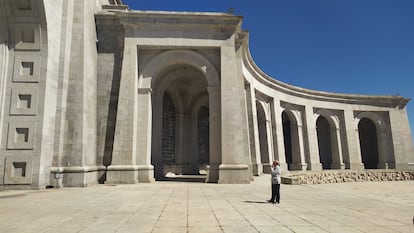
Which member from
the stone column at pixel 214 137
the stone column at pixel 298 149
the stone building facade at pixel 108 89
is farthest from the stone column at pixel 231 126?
the stone column at pixel 298 149

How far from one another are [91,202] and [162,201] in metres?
2.32

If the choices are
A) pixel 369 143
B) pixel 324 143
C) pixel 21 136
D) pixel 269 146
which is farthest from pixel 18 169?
pixel 369 143

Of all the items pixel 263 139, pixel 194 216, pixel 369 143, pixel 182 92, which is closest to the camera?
pixel 194 216

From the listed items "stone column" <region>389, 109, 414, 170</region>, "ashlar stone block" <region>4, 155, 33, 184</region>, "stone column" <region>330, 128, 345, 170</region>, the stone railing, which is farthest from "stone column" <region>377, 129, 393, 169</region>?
"ashlar stone block" <region>4, 155, 33, 184</region>

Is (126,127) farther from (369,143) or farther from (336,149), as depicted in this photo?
(369,143)

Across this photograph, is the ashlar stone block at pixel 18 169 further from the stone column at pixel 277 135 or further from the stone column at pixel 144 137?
the stone column at pixel 277 135

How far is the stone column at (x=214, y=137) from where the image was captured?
1539 centimetres

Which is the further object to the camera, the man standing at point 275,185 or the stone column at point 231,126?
the stone column at point 231,126

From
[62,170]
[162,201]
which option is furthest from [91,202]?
[62,170]

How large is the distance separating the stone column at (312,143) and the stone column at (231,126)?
54.9 ft

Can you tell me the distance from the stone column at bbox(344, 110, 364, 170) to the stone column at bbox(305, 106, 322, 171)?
4.79 meters

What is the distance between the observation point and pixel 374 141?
36.7 metres

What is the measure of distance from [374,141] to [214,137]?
103 ft

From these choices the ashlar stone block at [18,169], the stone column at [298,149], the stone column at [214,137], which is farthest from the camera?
the stone column at [298,149]
